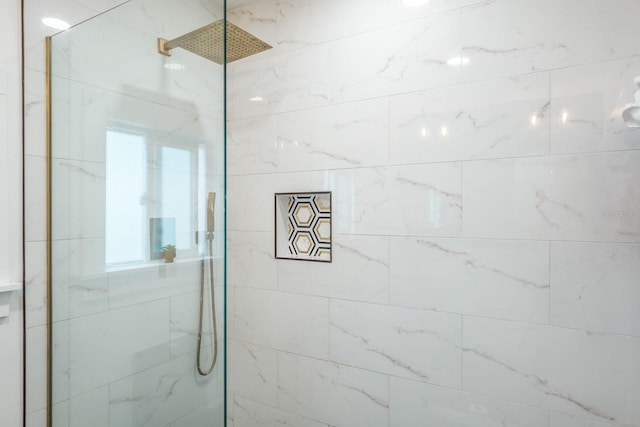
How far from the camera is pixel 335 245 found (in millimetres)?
1781

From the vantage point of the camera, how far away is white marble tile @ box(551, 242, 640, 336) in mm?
1245

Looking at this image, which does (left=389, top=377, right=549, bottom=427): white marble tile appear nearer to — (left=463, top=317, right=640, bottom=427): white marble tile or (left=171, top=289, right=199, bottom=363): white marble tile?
(left=463, top=317, right=640, bottom=427): white marble tile

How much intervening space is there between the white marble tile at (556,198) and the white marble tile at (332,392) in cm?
81

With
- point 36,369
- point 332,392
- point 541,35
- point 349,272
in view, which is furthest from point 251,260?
point 541,35

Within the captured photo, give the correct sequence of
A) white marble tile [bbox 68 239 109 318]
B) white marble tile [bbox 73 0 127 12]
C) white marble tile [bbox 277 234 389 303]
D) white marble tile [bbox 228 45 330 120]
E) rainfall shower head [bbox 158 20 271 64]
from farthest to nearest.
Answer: white marble tile [bbox 228 45 330 120]
white marble tile [bbox 277 234 389 303]
white marble tile [bbox 73 0 127 12]
white marble tile [bbox 68 239 109 318]
rainfall shower head [bbox 158 20 271 64]

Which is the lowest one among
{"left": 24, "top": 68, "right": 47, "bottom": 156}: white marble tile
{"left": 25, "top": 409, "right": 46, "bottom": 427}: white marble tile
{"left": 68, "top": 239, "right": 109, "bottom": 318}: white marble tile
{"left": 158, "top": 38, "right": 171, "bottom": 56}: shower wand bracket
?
{"left": 25, "top": 409, "right": 46, "bottom": 427}: white marble tile

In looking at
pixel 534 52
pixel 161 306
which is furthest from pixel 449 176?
pixel 161 306

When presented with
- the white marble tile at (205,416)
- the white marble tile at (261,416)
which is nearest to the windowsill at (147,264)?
the white marble tile at (205,416)

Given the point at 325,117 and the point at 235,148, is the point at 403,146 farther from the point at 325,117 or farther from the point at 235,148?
the point at 235,148

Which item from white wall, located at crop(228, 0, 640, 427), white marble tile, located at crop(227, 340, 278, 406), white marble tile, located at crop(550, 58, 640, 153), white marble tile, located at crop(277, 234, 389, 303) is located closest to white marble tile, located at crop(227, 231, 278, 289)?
white wall, located at crop(228, 0, 640, 427)

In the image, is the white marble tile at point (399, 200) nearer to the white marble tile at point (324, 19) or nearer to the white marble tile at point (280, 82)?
the white marble tile at point (280, 82)

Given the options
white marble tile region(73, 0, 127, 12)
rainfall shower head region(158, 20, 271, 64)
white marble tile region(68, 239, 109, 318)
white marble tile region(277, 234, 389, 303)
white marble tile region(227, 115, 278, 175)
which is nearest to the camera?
rainfall shower head region(158, 20, 271, 64)

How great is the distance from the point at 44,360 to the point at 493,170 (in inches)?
68.5

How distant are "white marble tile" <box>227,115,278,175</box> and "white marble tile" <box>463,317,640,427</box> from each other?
1.19 m
